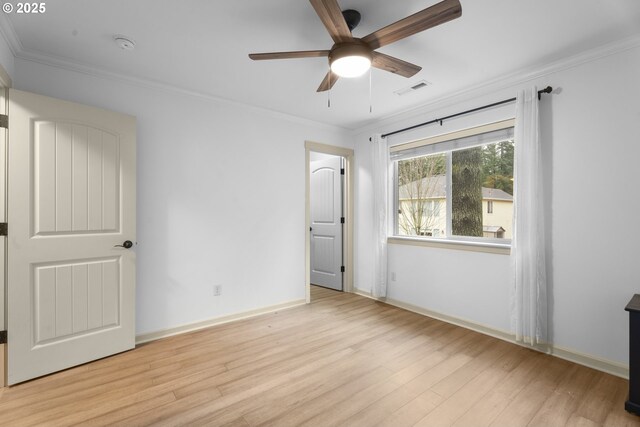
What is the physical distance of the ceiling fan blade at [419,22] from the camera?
4.80 feet

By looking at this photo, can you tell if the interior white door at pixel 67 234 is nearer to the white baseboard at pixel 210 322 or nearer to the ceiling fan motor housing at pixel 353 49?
the white baseboard at pixel 210 322

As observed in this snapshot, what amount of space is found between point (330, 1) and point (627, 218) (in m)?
2.66

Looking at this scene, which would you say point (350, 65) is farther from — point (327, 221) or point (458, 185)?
point (327, 221)

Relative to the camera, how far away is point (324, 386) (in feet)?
7.08

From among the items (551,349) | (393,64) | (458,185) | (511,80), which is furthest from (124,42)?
(551,349)

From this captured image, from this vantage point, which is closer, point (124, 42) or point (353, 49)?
point (353, 49)

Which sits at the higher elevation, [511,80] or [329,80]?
[511,80]

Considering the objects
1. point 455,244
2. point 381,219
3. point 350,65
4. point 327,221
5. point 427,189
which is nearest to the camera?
point 350,65

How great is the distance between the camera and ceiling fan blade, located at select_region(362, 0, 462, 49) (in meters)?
1.46

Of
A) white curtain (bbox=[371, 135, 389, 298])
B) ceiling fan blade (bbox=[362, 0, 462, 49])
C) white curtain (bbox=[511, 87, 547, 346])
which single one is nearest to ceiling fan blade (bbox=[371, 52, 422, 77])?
ceiling fan blade (bbox=[362, 0, 462, 49])

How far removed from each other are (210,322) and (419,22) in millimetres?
3294

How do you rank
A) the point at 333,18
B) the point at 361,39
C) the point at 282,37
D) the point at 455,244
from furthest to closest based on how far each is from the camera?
the point at 455,244 < the point at 282,37 < the point at 361,39 < the point at 333,18

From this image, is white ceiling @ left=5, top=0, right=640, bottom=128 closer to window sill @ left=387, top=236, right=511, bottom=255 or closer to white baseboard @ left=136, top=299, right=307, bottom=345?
window sill @ left=387, top=236, right=511, bottom=255

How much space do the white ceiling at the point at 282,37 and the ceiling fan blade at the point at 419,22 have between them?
0.81 ft
